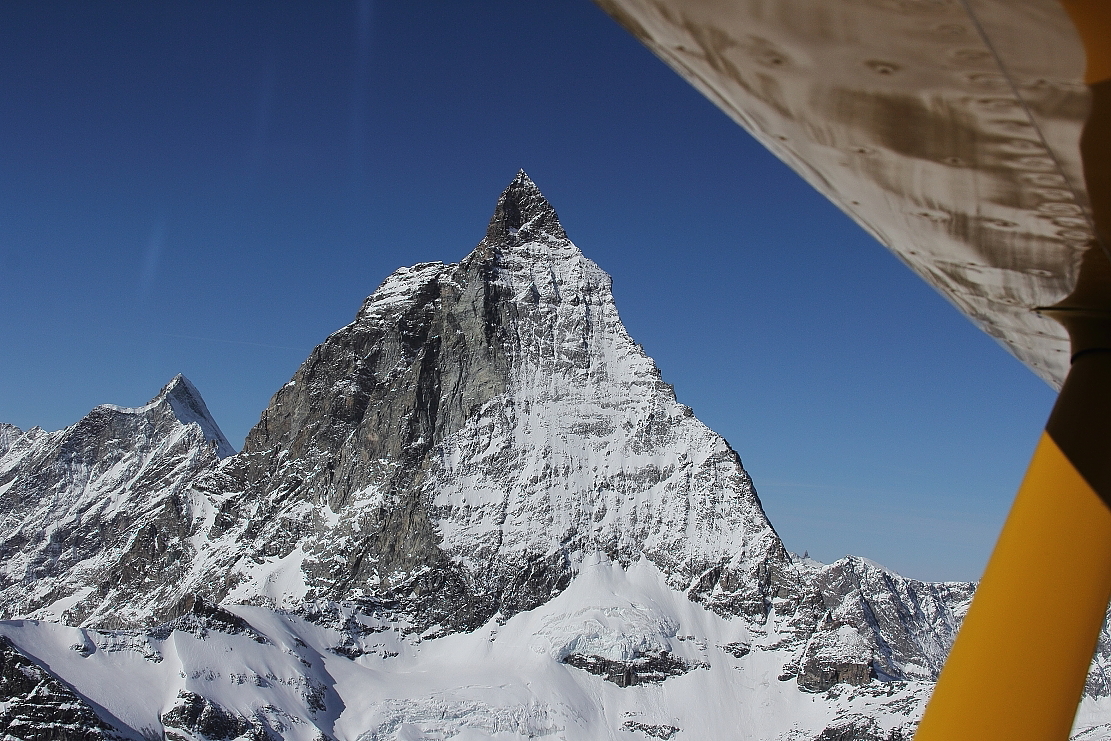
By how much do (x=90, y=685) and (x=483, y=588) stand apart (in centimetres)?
6566

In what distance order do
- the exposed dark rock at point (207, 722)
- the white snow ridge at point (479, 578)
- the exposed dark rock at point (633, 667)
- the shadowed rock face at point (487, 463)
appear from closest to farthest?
the exposed dark rock at point (207, 722) → the white snow ridge at point (479, 578) → the exposed dark rock at point (633, 667) → the shadowed rock face at point (487, 463)

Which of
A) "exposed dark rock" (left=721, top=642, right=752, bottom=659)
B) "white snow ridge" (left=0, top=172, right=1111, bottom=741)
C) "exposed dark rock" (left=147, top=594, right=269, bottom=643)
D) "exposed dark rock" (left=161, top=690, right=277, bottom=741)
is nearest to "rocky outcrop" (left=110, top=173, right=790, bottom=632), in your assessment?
"white snow ridge" (left=0, top=172, right=1111, bottom=741)

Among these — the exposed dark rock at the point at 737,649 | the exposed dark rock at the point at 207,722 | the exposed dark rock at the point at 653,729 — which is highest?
the exposed dark rock at the point at 207,722

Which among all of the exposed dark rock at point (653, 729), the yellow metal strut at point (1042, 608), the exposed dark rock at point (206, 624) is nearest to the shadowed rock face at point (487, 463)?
the exposed dark rock at point (206, 624)

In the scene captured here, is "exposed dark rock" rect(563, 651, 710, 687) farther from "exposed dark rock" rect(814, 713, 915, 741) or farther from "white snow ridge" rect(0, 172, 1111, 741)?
"exposed dark rock" rect(814, 713, 915, 741)

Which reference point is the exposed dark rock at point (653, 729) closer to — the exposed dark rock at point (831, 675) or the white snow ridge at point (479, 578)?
the white snow ridge at point (479, 578)

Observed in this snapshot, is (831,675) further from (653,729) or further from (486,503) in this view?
(486,503)

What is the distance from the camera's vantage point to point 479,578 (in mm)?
152500

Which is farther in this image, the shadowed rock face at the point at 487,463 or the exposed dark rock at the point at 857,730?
the shadowed rock face at the point at 487,463

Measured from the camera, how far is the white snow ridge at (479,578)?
11675 centimetres

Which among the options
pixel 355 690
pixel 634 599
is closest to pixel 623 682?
pixel 634 599

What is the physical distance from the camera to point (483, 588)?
152375 mm

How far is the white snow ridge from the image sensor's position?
383ft

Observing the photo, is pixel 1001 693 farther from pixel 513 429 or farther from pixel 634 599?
pixel 513 429
